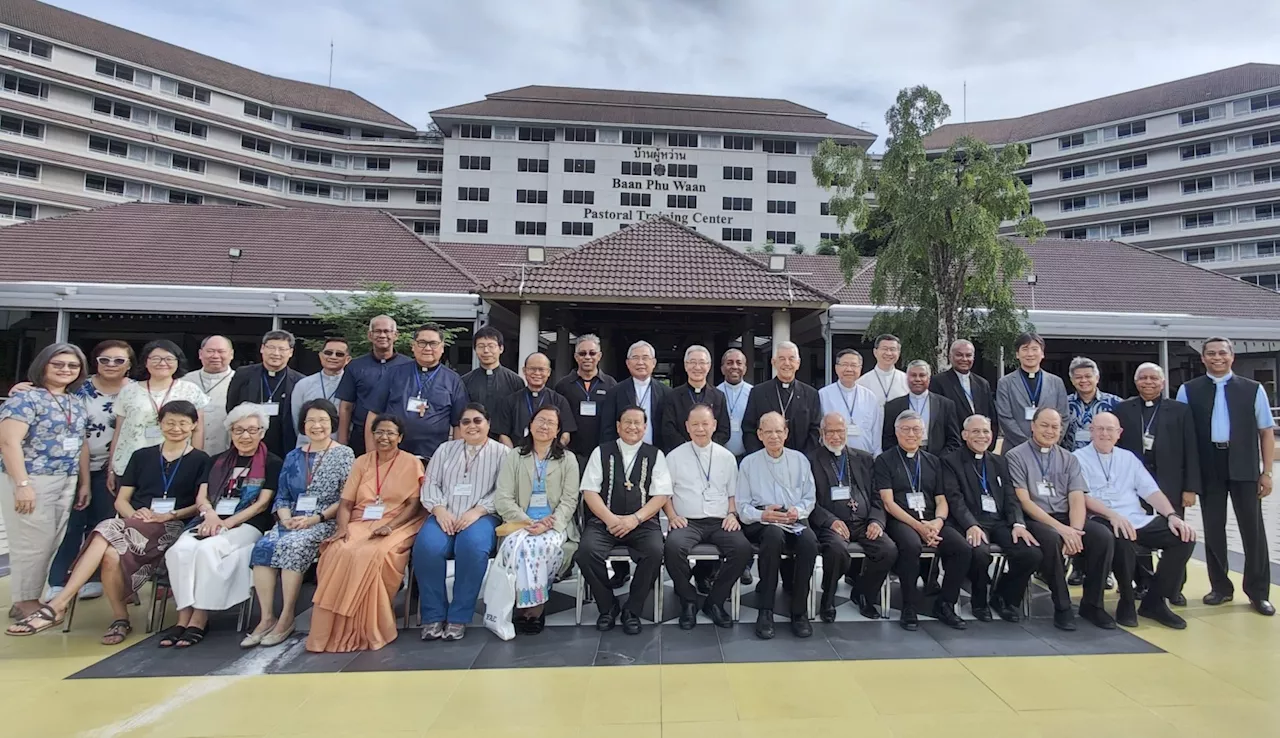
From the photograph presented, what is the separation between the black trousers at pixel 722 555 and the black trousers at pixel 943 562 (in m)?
0.96

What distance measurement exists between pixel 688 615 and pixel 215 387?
11.8ft

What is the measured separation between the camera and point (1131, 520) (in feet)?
13.0

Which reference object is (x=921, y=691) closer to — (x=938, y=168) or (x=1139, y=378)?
(x=1139, y=378)

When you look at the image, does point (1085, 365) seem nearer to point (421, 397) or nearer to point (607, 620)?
point (607, 620)

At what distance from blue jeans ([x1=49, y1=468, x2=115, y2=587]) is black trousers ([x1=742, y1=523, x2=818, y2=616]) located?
4105 millimetres

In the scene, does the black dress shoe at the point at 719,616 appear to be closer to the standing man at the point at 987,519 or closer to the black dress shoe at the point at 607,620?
the black dress shoe at the point at 607,620

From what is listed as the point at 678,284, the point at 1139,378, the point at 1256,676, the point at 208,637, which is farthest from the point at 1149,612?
the point at 678,284

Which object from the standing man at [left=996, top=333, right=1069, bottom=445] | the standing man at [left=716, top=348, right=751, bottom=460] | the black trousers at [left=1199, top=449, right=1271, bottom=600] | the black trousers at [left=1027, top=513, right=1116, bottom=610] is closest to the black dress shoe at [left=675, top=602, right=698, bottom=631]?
the standing man at [left=716, top=348, right=751, bottom=460]

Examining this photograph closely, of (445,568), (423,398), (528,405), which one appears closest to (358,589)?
(445,568)

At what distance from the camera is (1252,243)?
114ft

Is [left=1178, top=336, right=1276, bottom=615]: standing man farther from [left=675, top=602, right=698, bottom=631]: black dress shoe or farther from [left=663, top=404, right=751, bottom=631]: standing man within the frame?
[left=675, top=602, right=698, bottom=631]: black dress shoe

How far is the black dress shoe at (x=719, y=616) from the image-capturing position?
A: 3674 mm

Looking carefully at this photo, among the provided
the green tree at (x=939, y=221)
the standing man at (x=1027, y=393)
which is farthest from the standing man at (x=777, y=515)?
the green tree at (x=939, y=221)

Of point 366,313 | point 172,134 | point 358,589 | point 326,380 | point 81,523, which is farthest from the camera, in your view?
point 172,134
